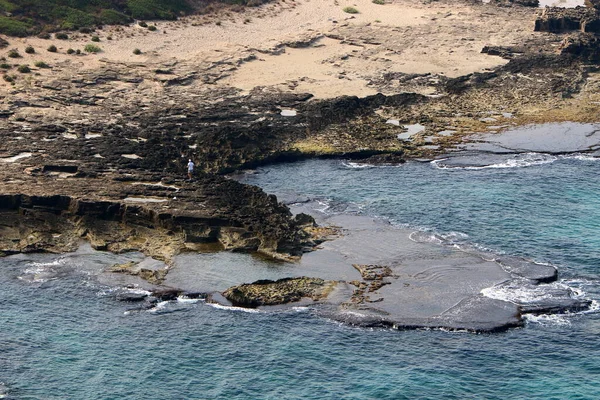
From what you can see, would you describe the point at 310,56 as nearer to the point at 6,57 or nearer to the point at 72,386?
the point at 6,57

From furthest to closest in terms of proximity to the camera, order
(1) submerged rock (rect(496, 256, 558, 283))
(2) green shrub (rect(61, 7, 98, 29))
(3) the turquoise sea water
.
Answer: (2) green shrub (rect(61, 7, 98, 29)), (1) submerged rock (rect(496, 256, 558, 283)), (3) the turquoise sea water

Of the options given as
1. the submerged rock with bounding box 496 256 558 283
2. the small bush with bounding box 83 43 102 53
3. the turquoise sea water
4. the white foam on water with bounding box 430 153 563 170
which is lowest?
the turquoise sea water

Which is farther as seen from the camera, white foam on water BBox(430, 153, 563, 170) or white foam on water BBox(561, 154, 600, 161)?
white foam on water BBox(561, 154, 600, 161)

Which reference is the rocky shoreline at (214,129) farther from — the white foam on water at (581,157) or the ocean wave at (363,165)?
the white foam on water at (581,157)

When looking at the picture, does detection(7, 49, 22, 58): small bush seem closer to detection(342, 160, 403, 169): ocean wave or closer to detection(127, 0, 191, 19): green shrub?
detection(127, 0, 191, 19): green shrub

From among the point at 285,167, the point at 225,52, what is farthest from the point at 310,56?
the point at 285,167

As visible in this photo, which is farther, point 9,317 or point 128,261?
point 128,261

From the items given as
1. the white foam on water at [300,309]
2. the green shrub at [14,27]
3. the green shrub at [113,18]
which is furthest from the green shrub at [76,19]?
the white foam on water at [300,309]

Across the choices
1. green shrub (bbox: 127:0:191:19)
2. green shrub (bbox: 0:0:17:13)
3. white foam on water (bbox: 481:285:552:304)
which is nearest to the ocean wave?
white foam on water (bbox: 481:285:552:304)
